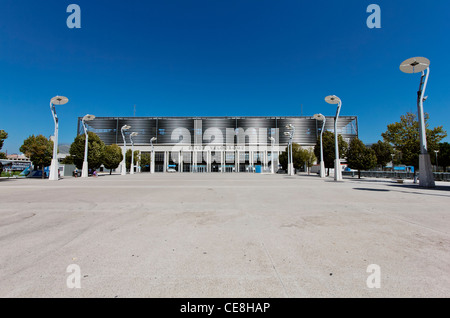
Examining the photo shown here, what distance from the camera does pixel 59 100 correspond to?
21.2 metres

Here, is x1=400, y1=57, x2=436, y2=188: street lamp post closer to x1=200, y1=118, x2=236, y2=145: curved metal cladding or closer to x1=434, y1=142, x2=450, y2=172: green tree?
x1=434, y1=142, x2=450, y2=172: green tree

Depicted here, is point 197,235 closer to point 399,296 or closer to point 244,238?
point 244,238

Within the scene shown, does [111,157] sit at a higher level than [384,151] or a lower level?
lower

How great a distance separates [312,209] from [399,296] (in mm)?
4506

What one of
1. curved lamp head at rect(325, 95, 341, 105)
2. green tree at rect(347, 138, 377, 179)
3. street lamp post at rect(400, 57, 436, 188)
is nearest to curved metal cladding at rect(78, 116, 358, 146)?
green tree at rect(347, 138, 377, 179)

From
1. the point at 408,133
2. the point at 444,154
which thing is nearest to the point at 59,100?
the point at 408,133

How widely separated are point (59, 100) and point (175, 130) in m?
55.4

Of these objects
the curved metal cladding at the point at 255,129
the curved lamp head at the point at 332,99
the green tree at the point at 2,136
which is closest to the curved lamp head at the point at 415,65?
the curved lamp head at the point at 332,99

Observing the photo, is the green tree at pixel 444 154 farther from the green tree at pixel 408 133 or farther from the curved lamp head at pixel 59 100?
the curved lamp head at pixel 59 100

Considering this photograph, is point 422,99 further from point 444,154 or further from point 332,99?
point 444,154

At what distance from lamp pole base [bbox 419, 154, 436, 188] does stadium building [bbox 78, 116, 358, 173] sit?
6166 cm

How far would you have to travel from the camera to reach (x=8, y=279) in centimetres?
234
